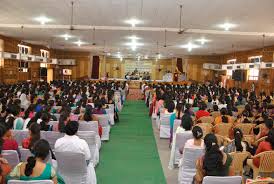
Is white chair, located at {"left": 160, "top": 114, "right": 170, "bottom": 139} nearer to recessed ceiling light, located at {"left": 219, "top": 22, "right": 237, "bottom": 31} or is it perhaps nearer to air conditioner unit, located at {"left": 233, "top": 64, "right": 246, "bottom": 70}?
recessed ceiling light, located at {"left": 219, "top": 22, "right": 237, "bottom": 31}

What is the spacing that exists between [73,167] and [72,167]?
15 millimetres

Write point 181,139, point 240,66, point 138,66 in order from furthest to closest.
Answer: point 138,66
point 240,66
point 181,139

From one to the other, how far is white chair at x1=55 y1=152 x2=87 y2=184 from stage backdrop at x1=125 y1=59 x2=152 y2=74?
39.2 meters

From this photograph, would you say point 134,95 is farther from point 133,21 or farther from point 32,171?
point 32,171

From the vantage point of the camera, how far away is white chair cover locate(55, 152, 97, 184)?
15.1ft

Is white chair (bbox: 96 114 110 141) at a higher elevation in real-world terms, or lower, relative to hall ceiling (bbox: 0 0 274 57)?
lower

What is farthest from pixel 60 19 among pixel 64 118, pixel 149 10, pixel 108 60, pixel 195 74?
pixel 108 60

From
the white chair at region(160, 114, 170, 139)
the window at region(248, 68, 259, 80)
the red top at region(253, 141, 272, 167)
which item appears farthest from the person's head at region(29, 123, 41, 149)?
the window at region(248, 68, 259, 80)

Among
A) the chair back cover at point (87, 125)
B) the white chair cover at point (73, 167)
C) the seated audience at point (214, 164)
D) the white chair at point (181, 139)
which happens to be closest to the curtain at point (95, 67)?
the chair back cover at point (87, 125)

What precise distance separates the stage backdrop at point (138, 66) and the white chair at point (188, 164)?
127 feet

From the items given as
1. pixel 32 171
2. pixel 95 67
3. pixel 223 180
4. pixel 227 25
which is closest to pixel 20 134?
pixel 32 171

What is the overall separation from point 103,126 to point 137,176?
10.2 ft

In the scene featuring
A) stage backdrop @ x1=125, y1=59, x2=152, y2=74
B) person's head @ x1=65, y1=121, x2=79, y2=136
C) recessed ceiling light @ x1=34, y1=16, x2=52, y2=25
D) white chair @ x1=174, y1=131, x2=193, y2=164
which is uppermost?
recessed ceiling light @ x1=34, y1=16, x2=52, y2=25

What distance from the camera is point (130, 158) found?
7.44 meters
